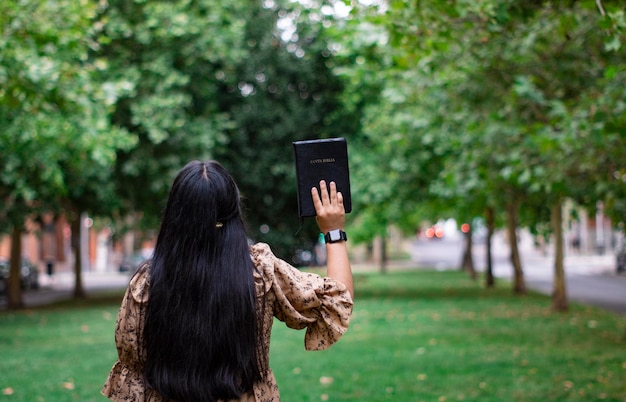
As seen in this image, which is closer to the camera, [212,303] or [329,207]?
[212,303]

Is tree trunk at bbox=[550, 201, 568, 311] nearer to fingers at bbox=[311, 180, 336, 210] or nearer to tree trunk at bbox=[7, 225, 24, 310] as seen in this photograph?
tree trunk at bbox=[7, 225, 24, 310]

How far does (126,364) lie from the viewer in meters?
3.17

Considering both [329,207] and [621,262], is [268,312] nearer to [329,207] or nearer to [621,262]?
[329,207]

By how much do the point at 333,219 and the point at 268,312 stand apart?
425mm

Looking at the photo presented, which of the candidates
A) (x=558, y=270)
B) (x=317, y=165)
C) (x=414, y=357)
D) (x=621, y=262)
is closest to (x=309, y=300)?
(x=317, y=165)

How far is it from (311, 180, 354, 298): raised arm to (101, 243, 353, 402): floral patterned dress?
0.16 feet

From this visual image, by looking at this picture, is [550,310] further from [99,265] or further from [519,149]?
[99,265]

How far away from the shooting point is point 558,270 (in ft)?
63.4

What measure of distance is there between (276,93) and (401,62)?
16.8 metres

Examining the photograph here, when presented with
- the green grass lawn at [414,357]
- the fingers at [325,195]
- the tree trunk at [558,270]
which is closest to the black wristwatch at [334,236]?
the fingers at [325,195]

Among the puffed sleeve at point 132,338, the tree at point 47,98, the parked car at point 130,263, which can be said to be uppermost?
the tree at point 47,98

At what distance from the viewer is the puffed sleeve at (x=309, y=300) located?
3115 millimetres

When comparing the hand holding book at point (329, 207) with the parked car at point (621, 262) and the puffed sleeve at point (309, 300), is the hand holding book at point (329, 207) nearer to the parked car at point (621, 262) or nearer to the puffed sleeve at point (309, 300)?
the puffed sleeve at point (309, 300)

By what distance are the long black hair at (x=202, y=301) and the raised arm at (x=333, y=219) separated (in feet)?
1.01
